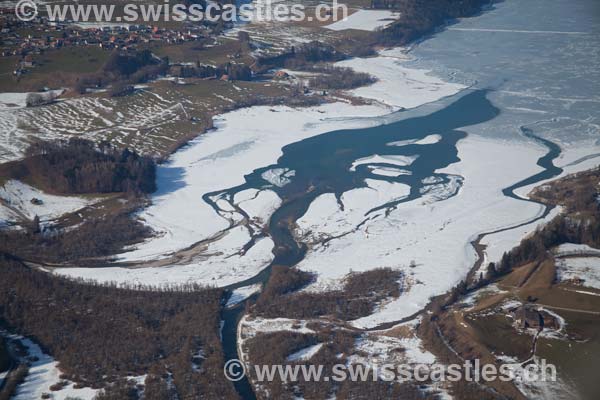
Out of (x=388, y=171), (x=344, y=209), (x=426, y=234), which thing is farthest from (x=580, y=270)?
(x=388, y=171)

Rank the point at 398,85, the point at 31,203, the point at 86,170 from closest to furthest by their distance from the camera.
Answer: the point at 31,203 < the point at 86,170 < the point at 398,85

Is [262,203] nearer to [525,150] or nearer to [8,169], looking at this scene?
[8,169]

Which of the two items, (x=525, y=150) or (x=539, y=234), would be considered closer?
(x=539, y=234)

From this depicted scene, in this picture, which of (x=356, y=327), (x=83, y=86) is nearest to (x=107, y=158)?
(x=83, y=86)

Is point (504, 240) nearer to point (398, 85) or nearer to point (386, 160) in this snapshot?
point (386, 160)

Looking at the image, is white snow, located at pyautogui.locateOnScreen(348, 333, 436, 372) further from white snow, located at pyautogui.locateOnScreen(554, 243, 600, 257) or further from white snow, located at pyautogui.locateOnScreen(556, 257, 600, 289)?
white snow, located at pyautogui.locateOnScreen(554, 243, 600, 257)

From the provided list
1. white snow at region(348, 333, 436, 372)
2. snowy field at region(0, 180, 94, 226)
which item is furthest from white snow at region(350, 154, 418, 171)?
white snow at region(348, 333, 436, 372)

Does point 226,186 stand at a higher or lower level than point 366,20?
lower
